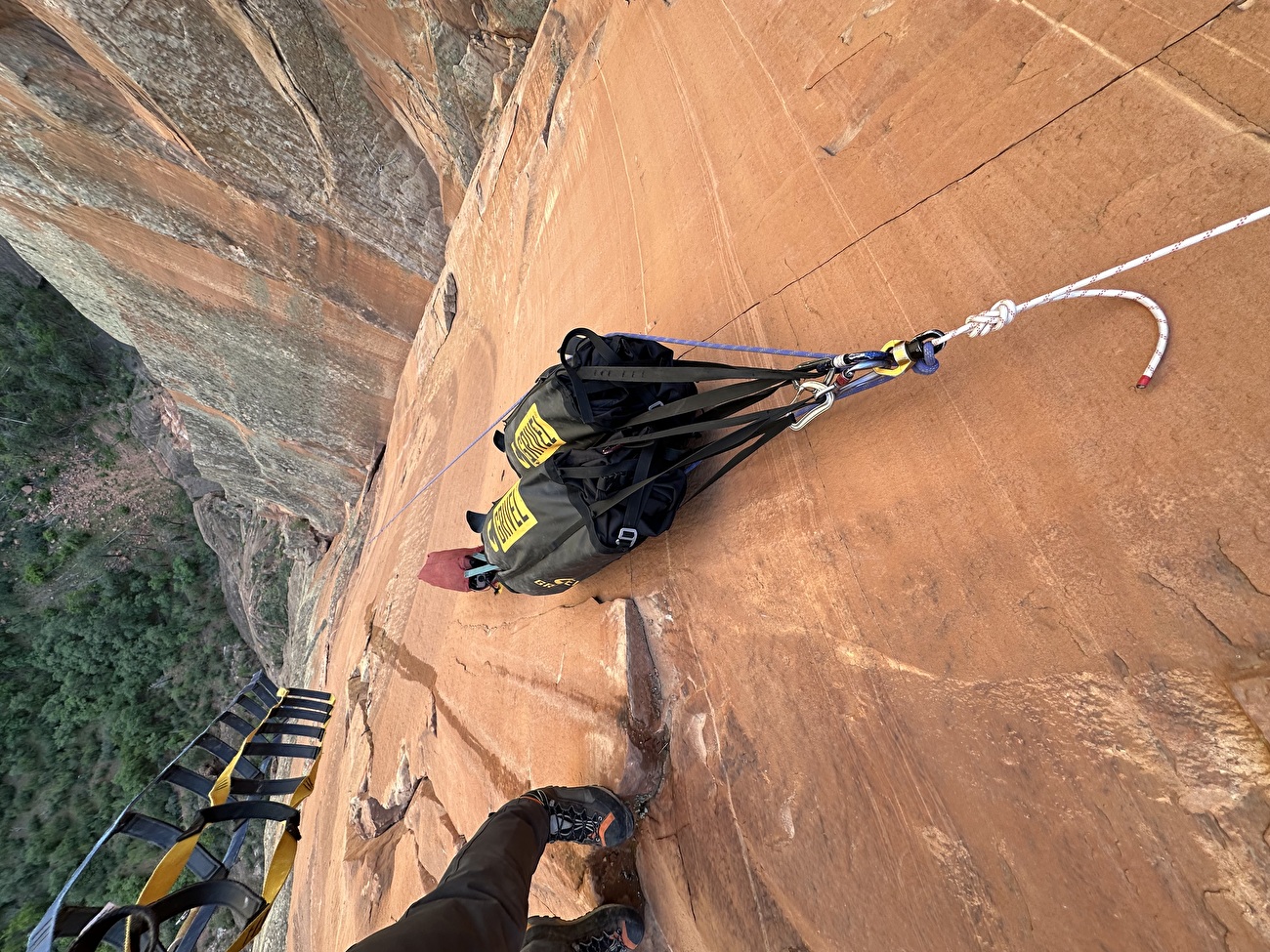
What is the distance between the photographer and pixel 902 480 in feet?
4.42

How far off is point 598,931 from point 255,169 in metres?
6.63

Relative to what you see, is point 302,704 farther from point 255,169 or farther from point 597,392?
point 255,169

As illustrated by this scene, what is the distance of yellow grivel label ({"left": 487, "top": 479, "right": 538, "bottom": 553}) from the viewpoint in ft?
6.78

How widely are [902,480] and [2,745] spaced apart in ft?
75.5

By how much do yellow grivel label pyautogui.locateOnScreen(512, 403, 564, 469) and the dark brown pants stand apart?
3.79ft

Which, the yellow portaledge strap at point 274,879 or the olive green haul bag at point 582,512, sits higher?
the olive green haul bag at point 582,512

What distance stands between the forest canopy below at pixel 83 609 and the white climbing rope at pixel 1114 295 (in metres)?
19.4

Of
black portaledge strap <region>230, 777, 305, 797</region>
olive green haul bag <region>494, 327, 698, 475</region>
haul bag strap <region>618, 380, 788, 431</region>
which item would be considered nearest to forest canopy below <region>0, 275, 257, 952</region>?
black portaledge strap <region>230, 777, 305, 797</region>

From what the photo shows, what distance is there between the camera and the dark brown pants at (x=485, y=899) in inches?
52.6

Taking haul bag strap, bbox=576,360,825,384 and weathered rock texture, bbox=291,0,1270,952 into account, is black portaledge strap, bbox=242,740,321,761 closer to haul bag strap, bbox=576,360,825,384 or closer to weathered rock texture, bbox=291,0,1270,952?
weathered rock texture, bbox=291,0,1270,952

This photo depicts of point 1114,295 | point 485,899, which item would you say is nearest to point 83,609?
point 485,899

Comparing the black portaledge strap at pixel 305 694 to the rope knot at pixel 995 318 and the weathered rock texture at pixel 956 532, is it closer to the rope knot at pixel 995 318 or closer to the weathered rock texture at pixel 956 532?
the weathered rock texture at pixel 956 532

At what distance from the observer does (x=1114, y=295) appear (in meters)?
1.08

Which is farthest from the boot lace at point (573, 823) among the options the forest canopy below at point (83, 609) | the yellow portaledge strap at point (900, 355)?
the forest canopy below at point (83, 609)
